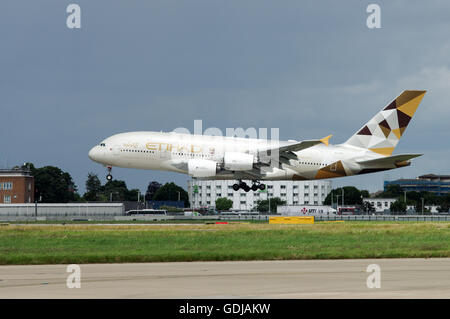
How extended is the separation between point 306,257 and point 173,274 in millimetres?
9147

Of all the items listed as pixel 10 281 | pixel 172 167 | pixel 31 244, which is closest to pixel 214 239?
pixel 31 244

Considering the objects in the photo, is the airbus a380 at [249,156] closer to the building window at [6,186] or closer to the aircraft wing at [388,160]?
the aircraft wing at [388,160]

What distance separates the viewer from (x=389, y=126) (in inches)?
2665

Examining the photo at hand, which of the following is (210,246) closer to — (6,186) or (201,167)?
(201,167)

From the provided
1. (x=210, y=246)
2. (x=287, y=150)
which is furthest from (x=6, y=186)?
(x=210, y=246)

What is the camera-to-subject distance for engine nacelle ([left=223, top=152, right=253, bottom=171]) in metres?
60.2

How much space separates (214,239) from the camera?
43.2 metres

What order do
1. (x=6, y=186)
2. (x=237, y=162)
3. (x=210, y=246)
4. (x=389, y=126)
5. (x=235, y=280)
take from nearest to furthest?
1. (x=235, y=280)
2. (x=210, y=246)
3. (x=237, y=162)
4. (x=389, y=126)
5. (x=6, y=186)

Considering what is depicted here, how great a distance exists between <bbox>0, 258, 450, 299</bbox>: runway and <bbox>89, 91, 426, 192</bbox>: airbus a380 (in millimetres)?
30142

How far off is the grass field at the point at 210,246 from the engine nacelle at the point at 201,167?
10190 millimetres

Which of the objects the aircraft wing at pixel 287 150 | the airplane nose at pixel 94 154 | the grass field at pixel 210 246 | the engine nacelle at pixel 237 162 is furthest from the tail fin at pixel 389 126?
the airplane nose at pixel 94 154

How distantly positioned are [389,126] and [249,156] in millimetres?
16392
